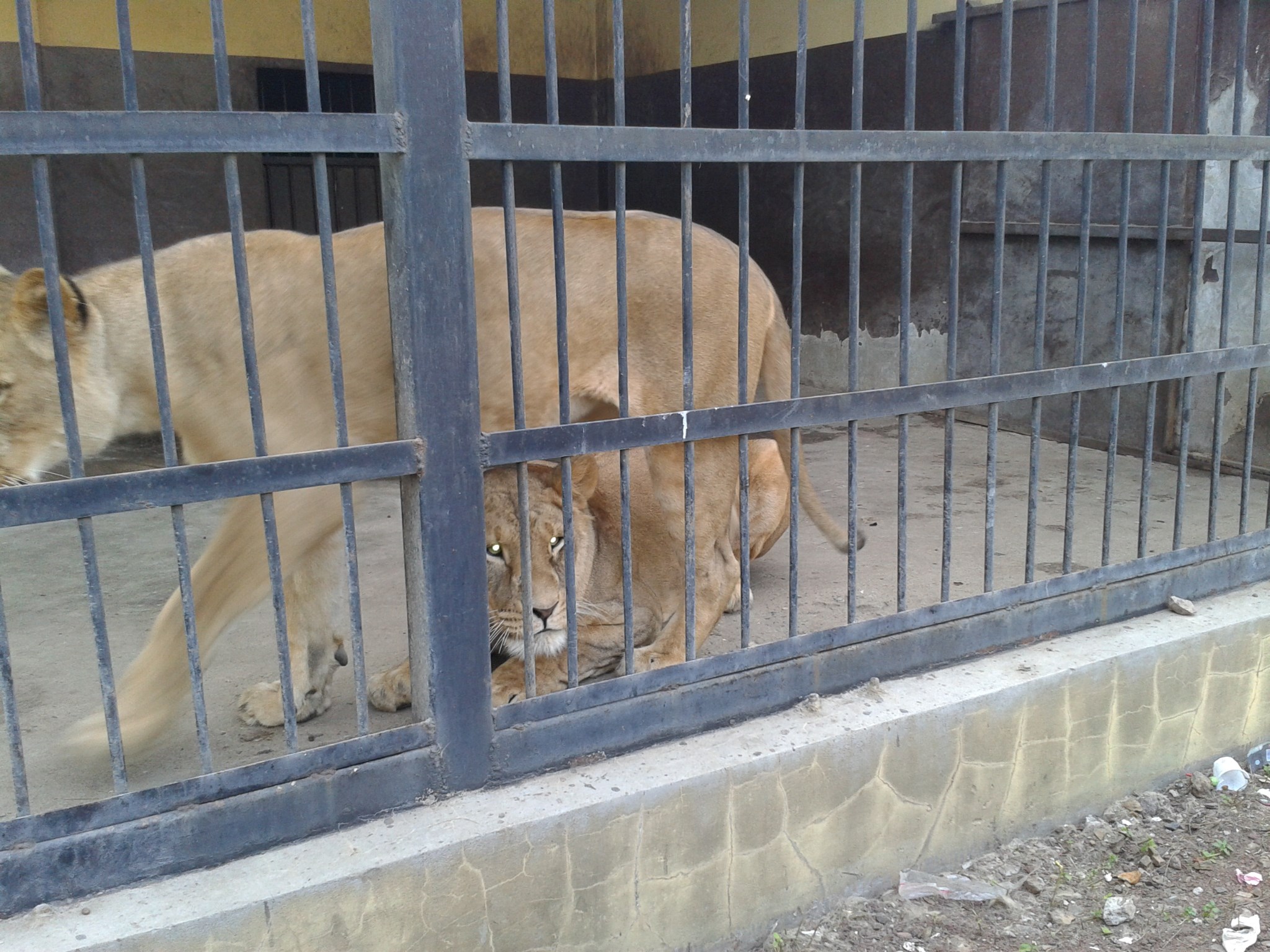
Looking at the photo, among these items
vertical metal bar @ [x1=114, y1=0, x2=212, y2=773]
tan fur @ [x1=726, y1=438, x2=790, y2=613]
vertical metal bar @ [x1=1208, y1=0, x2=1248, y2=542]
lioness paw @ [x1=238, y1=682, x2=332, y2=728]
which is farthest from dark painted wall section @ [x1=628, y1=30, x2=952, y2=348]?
vertical metal bar @ [x1=114, y1=0, x2=212, y2=773]

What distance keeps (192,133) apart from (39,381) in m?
1.17

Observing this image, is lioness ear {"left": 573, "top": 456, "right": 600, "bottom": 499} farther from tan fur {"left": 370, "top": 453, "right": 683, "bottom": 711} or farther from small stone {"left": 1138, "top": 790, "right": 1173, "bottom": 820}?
small stone {"left": 1138, "top": 790, "right": 1173, "bottom": 820}

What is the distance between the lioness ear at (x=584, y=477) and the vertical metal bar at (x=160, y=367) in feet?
5.43

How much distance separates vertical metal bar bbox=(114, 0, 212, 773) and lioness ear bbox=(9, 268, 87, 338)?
524 mm

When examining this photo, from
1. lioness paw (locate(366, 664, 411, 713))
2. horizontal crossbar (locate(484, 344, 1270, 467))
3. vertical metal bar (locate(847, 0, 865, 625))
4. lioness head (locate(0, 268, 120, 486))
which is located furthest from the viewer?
lioness paw (locate(366, 664, 411, 713))

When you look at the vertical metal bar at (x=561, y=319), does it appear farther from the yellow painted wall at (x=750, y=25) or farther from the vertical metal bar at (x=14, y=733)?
the yellow painted wall at (x=750, y=25)

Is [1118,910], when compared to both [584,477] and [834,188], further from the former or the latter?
[834,188]

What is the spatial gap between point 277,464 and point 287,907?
3.06 ft

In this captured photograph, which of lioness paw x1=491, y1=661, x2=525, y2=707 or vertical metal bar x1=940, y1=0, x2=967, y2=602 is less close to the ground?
vertical metal bar x1=940, y1=0, x2=967, y2=602

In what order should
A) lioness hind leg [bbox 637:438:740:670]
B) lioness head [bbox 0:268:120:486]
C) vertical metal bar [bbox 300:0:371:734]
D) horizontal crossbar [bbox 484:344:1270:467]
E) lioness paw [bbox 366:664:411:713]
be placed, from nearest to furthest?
vertical metal bar [bbox 300:0:371:734]
horizontal crossbar [bbox 484:344:1270:467]
lioness head [bbox 0:268:120:486]
lioness paw [bbox 366:664:411:713]
lioness hind leg [bbox 637:438:740:670]

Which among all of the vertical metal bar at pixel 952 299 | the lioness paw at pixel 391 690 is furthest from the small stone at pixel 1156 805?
the lioness paw at pixel 391 690

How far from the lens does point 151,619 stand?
14.2 ft

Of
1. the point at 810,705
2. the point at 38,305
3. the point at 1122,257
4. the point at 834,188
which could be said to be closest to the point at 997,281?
the point at 1122,257

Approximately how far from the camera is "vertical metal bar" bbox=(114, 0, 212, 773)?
7.23ft
